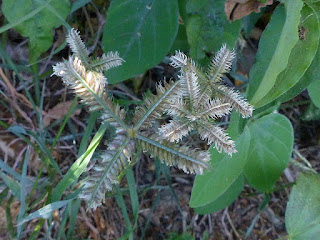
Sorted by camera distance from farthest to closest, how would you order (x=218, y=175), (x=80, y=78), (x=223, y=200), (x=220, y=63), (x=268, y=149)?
→ 1. (x=223, y=200)
2. (x=268, y=149)
3. (x=218, y=175)
4. (x=220, y=63)
5. (x=80, y=78)

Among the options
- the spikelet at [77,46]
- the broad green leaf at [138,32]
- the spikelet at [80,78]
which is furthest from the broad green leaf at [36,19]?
the spikelet at [80,78]

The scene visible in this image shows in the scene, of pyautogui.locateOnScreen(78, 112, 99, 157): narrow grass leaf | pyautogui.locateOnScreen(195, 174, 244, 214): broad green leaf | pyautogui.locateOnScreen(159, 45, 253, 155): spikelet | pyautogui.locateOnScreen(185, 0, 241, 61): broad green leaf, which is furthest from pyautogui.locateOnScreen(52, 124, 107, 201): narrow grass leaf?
pyautogui.locateOnScreen(195, 174, 244, 214): broad green leaf

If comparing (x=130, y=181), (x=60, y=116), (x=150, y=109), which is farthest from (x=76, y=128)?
(x=150, y=109)

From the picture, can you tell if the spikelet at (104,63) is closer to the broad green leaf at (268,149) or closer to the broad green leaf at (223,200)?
the broad green leaf at (268,149)

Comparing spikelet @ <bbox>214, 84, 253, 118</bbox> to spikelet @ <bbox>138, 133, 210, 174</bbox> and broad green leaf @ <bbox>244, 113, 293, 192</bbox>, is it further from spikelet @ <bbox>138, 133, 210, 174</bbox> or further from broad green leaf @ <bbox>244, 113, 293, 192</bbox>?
broad green leaf @ <bbox>244, 113, 293, 192</bbox>

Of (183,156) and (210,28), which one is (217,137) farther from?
(210,28)

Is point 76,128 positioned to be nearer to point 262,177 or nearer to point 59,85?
point 59,85

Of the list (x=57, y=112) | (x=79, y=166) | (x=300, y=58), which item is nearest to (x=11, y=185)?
(x=79, y=166)
